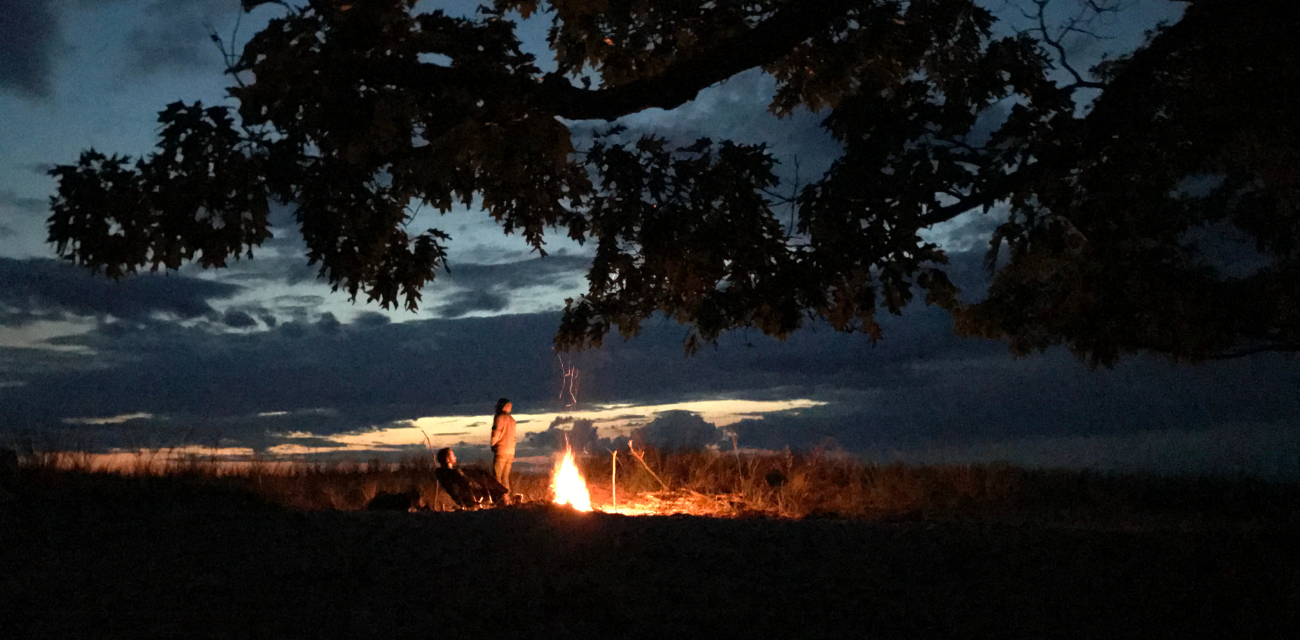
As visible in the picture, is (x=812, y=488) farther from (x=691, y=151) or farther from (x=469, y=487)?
(x=691, y=151)

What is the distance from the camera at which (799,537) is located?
26.0 feet

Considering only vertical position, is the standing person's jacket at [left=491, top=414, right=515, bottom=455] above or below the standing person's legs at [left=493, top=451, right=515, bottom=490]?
above

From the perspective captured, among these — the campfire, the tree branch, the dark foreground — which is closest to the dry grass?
the campfire

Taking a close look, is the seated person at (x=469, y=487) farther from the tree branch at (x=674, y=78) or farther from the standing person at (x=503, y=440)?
the tree branch at (x=674, y=78)

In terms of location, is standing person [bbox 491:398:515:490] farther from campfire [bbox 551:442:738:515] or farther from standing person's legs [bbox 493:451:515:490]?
campfire [bbox 551:442:738:515]

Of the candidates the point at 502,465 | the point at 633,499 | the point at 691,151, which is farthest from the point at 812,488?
the point at 691,151

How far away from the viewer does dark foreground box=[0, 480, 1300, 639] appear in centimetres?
607

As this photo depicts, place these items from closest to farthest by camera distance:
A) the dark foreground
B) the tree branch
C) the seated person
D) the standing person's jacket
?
the dark foreground → the tree branch → the seated person → the standing person's jacket

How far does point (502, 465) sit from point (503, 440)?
390 mm

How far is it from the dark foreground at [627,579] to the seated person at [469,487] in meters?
3.10

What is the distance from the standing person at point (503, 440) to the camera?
45.1ft

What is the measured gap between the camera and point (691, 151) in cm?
781

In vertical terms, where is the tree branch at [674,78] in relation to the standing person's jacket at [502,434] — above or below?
above

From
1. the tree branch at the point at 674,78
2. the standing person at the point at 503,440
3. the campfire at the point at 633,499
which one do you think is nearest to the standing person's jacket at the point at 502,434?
the standing person at the point at 503,440
